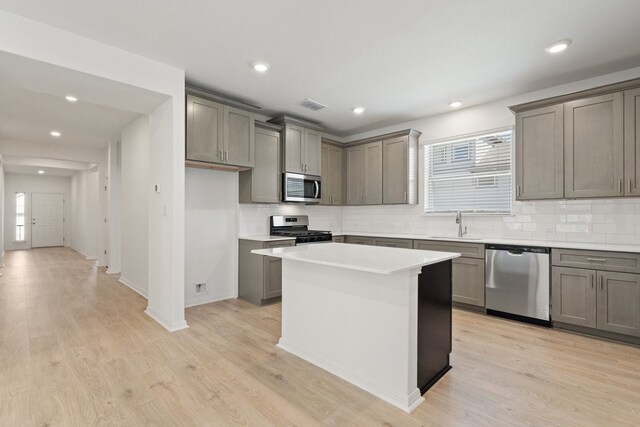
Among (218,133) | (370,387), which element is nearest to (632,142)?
(370,387)

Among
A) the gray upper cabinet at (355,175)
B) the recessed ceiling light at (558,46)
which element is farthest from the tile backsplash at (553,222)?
the recessed ceiling light at (558,46)

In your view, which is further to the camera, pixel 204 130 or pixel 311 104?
pixel 311 104

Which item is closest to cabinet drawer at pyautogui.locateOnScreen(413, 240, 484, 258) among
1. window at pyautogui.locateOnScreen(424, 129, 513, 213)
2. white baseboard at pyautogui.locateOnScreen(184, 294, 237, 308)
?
window at pyautogui.locateOnScreen(424, 129, 513, 213)

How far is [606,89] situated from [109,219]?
7968mm

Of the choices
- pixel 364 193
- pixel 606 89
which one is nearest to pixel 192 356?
pixel 364 193

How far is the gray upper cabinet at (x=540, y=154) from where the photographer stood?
3.41m

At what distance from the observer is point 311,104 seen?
4.33 meters

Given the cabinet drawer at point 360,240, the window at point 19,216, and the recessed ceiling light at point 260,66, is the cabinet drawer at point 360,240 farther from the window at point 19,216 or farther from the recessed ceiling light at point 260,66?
the window at point 19,216

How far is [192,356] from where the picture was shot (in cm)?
266

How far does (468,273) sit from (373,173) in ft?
7.08

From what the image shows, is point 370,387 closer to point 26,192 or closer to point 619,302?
point 619,302

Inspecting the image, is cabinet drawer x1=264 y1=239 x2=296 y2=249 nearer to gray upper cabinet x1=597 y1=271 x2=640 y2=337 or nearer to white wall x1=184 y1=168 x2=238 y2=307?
white wall x1=184 y1=168 x2=238 y2=307

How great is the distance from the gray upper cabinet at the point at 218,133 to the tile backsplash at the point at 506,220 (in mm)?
893

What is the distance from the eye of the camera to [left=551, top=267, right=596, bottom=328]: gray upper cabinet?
3.08 metres
